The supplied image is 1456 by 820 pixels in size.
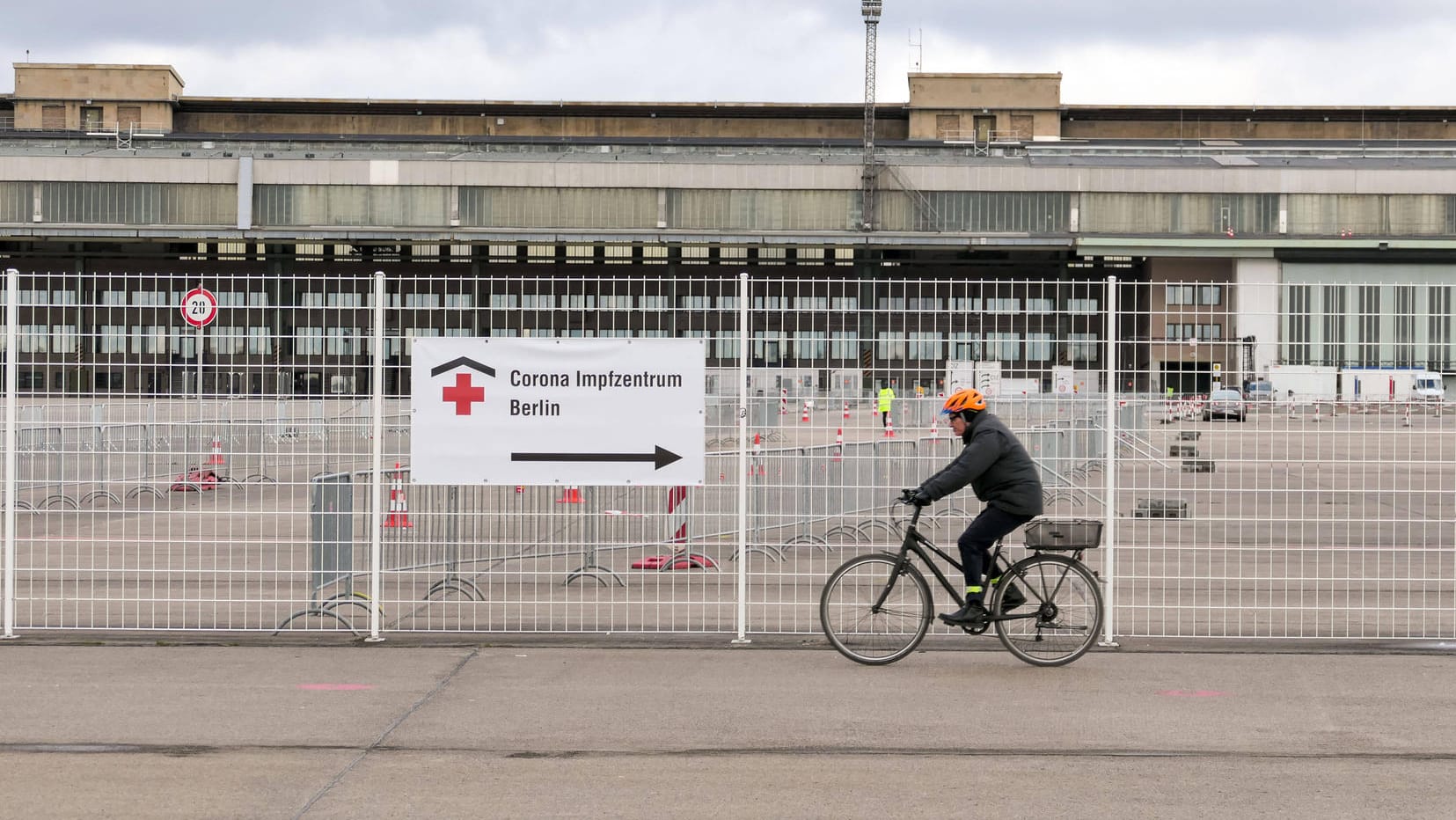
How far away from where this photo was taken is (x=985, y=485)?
8.64 m

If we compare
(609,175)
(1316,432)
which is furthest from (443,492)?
(609,175)

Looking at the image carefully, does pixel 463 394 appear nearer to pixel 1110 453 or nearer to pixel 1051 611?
pixel 1051 611

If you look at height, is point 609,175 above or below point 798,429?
above

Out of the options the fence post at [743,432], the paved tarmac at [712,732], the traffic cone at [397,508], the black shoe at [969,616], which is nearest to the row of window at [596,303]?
the fence post at [743,432]

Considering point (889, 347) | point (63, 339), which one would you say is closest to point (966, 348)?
point (889, 347)

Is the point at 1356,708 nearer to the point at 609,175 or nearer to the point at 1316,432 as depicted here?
the point at 1316,432

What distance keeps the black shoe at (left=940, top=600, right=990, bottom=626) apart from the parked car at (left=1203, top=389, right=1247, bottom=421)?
2435 mm

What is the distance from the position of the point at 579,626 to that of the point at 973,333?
343cm

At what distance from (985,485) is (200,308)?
32.6 feet

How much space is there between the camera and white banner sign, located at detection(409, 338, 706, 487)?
9391 millimetres

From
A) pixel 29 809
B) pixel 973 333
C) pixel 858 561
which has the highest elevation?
pixel 973 333

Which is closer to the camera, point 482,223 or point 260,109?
point 482,223

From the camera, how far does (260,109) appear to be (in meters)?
104

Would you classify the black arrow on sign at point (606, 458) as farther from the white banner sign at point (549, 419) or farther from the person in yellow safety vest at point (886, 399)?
the person in yellow safety vest at point (886, 399)
